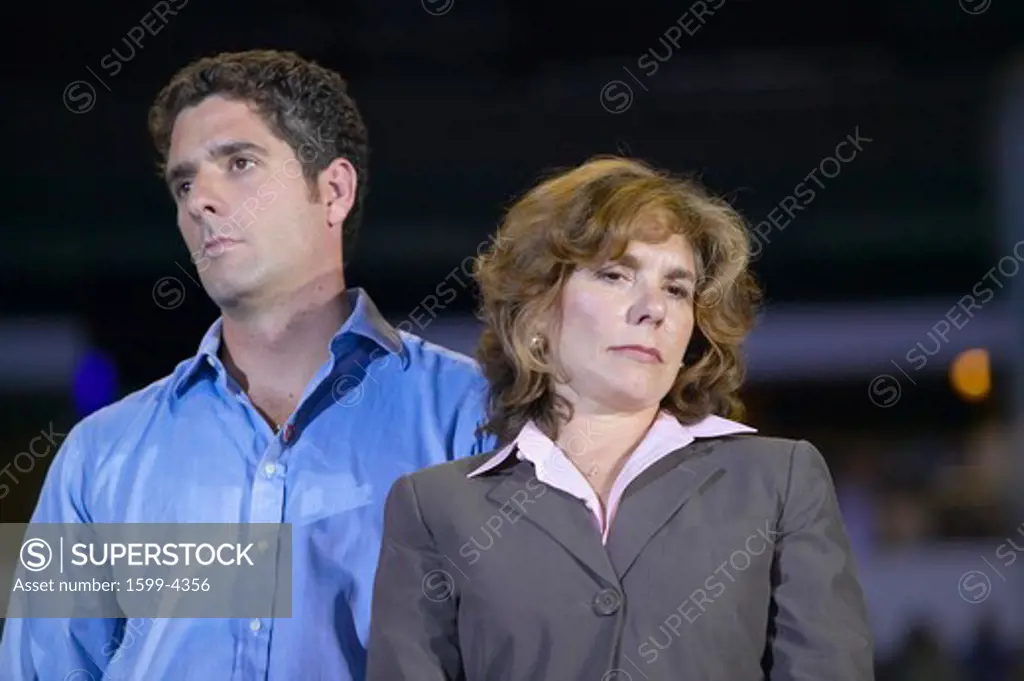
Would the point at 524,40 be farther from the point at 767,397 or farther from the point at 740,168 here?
the point at 767,397

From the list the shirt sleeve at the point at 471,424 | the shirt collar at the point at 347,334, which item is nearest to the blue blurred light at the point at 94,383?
the shirt collar at the point at 347,334

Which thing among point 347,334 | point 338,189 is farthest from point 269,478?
point 338,189

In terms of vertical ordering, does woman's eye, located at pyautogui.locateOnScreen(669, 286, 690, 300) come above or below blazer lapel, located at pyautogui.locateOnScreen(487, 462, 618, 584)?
above

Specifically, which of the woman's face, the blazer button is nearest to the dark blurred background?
the woman's face

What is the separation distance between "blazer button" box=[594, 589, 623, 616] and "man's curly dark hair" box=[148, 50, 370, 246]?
0.97 metres

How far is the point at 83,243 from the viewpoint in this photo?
101 inches

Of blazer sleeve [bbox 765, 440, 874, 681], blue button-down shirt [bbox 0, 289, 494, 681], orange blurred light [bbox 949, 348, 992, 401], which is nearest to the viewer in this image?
blazer sleeve [bbox 765, 440, 874, 681]

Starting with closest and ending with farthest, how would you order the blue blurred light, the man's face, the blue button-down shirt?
the blue button-down shirt → the man's face → the blue blurred light

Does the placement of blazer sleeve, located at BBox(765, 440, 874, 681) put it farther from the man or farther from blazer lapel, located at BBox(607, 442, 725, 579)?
the man

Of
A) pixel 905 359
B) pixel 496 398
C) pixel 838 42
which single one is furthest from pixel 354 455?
pixel 838 42

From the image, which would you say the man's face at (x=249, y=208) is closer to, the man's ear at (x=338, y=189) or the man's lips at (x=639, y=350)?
the man's ear at (x=338, y=189)

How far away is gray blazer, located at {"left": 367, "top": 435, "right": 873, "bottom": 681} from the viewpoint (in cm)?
180

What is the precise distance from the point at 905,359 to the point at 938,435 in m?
0.17

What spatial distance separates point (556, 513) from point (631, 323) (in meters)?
0.31
